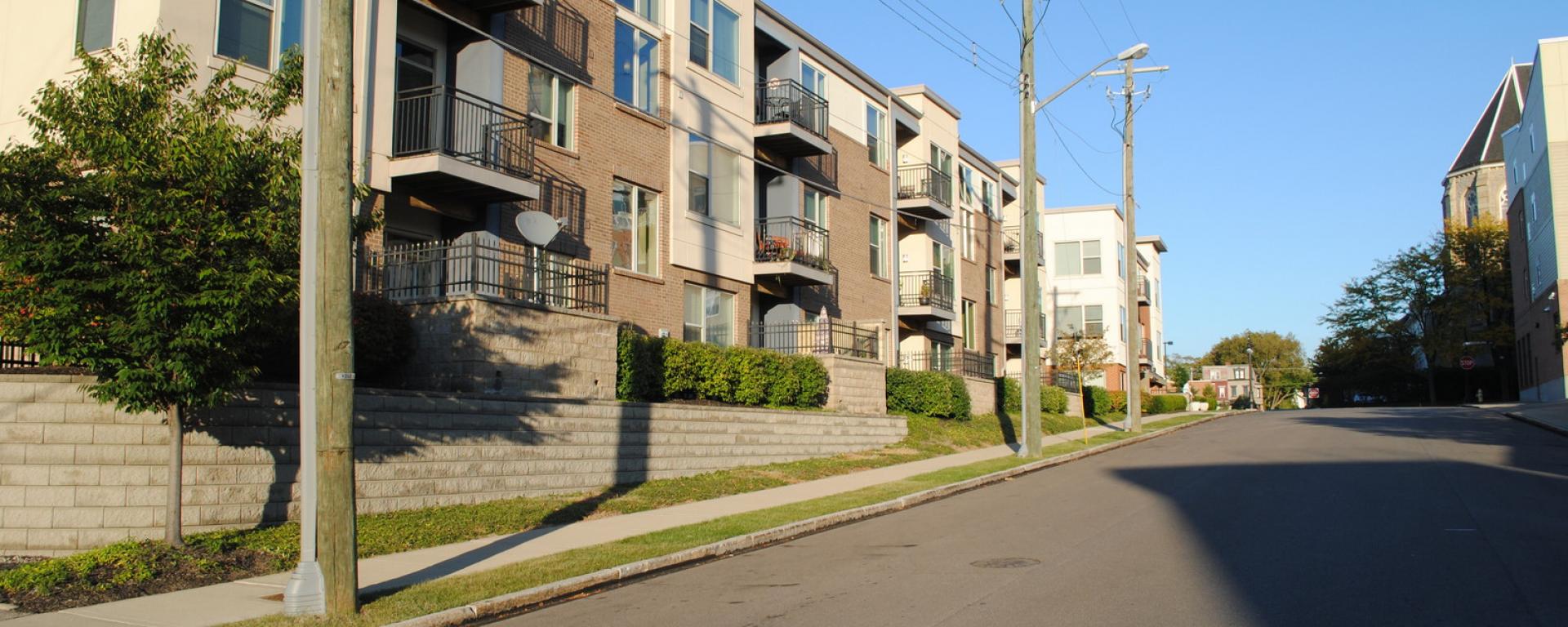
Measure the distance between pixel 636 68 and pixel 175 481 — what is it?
1384 cm

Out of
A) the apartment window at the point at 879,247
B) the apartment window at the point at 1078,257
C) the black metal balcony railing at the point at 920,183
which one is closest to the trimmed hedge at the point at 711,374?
the apartment window at the point at 879,247

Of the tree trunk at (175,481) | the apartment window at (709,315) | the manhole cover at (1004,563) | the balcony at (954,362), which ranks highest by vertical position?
the apartment window at (709,315)

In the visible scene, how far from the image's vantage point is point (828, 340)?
26.2m

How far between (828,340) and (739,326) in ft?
7.62

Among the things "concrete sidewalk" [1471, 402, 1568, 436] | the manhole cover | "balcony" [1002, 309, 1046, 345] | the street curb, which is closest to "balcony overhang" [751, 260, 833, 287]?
the street curb

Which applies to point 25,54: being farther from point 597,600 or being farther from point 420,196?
point 597,600

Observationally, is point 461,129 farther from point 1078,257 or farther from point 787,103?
point 1078,257

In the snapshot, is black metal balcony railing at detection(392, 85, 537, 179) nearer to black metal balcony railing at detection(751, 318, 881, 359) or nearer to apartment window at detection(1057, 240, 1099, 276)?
black metal balcony railing at detection(751, 318, 881, 359)

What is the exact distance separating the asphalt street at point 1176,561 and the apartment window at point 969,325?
72.6ft

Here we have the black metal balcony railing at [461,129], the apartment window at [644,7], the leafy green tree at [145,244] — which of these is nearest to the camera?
the leafy green tree at [145,244]

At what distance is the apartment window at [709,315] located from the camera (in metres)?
23.7

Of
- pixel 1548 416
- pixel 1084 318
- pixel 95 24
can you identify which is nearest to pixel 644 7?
pixel 95 24

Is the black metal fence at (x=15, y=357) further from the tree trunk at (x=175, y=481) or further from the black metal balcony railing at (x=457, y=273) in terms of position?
the black metal balcony railing at (x=457, y=273)

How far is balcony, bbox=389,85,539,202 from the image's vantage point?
55.3 feet
